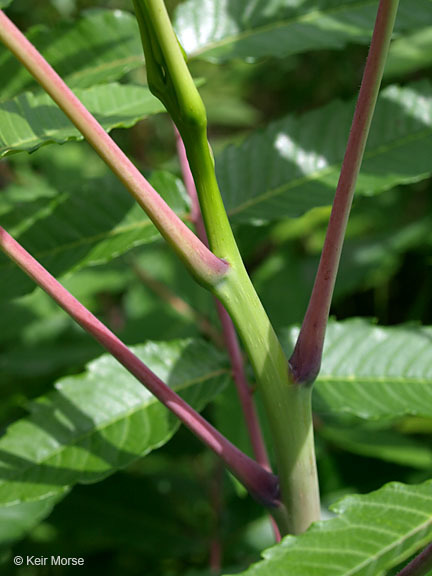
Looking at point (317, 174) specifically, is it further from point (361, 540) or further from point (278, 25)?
point (361, 540)

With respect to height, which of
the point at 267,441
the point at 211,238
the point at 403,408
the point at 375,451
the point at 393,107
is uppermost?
the point at 211,238

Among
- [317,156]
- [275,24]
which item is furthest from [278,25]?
[317,156]

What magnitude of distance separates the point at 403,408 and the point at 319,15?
53 centimetres

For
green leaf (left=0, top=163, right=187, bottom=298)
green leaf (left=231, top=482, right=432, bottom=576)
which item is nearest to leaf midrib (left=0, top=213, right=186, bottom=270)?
green leaf (left=0, top=163, right=187, bottom=298)

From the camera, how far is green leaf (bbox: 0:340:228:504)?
2.34 ft

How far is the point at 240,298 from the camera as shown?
50 centimetres

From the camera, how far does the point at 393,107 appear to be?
937mm

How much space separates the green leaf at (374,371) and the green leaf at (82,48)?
427 mm

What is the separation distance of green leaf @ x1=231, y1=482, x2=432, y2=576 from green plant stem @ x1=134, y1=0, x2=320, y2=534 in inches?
2.9

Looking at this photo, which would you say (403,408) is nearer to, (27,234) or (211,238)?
(211,238)

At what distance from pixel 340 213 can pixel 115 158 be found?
17 cm

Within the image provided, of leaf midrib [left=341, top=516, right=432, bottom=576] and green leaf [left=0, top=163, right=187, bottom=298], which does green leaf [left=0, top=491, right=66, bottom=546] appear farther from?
leaf midrib [left=341, top=516, right=432, bottom=576]

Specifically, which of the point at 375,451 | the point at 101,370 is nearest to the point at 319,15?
the point at 101,370

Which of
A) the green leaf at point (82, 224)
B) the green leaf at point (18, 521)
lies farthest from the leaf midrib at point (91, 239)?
the green leaf at point (18, 521)
